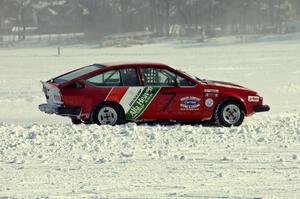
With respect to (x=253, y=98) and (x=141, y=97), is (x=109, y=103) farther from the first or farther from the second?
(x=253, y=98)

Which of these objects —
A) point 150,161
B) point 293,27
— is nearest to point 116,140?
point 150,161

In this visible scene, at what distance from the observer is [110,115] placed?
1277cm

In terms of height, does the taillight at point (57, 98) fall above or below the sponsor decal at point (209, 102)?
above

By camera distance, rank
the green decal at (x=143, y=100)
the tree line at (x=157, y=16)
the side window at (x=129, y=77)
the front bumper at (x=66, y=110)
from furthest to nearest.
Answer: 1. the tree line at (x=157, y=16)
2. the side window at (x=129, y=77)
3. the green decal at (x=143, y=100)
4. the front bumper at (x=66, y=110)

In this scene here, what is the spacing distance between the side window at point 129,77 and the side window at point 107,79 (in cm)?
9

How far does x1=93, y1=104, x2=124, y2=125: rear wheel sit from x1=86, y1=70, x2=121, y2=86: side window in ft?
1.42

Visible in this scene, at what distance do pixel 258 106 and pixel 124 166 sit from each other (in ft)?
18.6

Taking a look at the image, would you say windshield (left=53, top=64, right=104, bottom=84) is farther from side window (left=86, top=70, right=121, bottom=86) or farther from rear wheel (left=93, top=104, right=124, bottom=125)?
rear wheel (left=93, top=104, right=124, bottom=125)

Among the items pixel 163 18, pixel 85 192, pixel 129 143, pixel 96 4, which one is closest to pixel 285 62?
pixel 129 143

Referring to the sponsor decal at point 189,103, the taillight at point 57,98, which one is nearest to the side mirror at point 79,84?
the taillight at point 57,98

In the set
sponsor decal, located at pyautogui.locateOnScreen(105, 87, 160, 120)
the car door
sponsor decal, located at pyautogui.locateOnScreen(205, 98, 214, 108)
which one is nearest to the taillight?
sponsor decal, located at pyautogui.locateOnScreen(105, 87, 160, 120)

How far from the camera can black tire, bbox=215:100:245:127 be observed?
43.1 ft

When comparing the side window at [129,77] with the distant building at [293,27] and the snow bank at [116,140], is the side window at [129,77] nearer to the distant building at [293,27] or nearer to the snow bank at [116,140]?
the snow bank at [116,140]

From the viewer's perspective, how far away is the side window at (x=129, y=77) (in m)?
12.9
